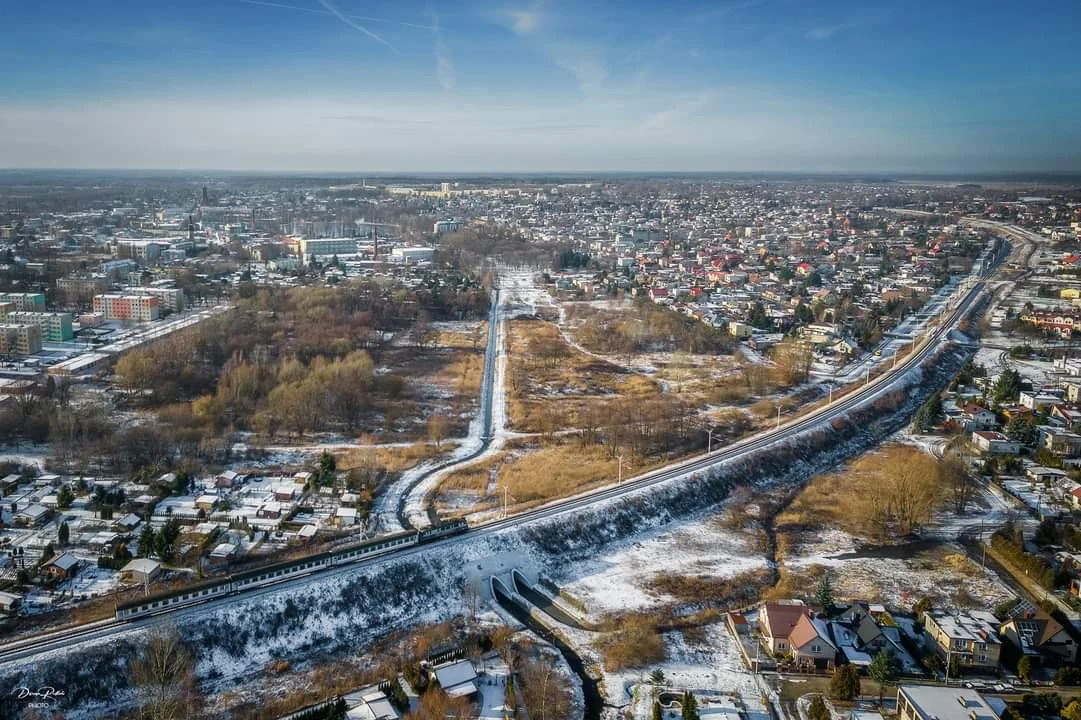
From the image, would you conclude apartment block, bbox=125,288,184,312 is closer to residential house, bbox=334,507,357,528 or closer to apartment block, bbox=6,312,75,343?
apartment block, bbox=6,312,75,343

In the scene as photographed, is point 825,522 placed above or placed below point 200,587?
below

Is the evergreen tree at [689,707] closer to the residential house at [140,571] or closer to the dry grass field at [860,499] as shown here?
the dry grass field at [860,499]

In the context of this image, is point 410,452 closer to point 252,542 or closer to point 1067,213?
point 252,542

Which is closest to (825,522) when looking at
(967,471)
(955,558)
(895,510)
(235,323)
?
(895,510)

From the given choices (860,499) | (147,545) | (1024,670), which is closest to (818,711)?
(1024,670)

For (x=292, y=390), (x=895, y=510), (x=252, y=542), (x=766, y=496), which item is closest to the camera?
(x=252, y=542)

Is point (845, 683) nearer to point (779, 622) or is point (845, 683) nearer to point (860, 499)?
point (779, 622)

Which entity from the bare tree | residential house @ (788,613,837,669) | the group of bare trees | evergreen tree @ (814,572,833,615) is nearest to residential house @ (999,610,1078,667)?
evergreen tree @ (814,572,833,615)
